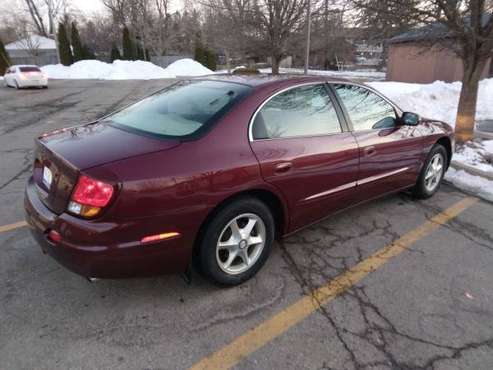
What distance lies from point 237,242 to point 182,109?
1149 mm

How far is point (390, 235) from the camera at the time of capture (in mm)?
3584

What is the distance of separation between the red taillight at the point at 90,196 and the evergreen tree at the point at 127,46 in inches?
1596

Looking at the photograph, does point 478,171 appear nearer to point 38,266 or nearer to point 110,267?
point 110,267

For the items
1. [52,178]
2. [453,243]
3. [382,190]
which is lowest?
[453,243]

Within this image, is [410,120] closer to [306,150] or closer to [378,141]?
[378,141]

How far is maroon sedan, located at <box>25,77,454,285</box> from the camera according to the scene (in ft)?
7.07

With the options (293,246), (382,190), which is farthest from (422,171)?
(293,246)

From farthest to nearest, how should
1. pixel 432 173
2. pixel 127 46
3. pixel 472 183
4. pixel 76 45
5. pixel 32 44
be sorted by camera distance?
pixel 32 44, pixel 127 46, pixel 76 45, pixel 472 183, pixel 432 173

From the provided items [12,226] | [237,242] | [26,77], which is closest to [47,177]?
[237,242]

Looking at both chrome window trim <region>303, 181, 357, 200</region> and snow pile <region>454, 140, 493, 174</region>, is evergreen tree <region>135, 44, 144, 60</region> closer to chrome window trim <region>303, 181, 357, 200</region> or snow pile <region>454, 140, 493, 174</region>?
snow pile <region>454, 140, 493, 174</region>

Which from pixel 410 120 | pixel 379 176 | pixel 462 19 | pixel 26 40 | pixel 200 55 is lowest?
pixel 379 176

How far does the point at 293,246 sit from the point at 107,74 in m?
33.1

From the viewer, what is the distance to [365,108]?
3.59m

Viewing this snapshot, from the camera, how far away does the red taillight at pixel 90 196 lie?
2.08 meters
